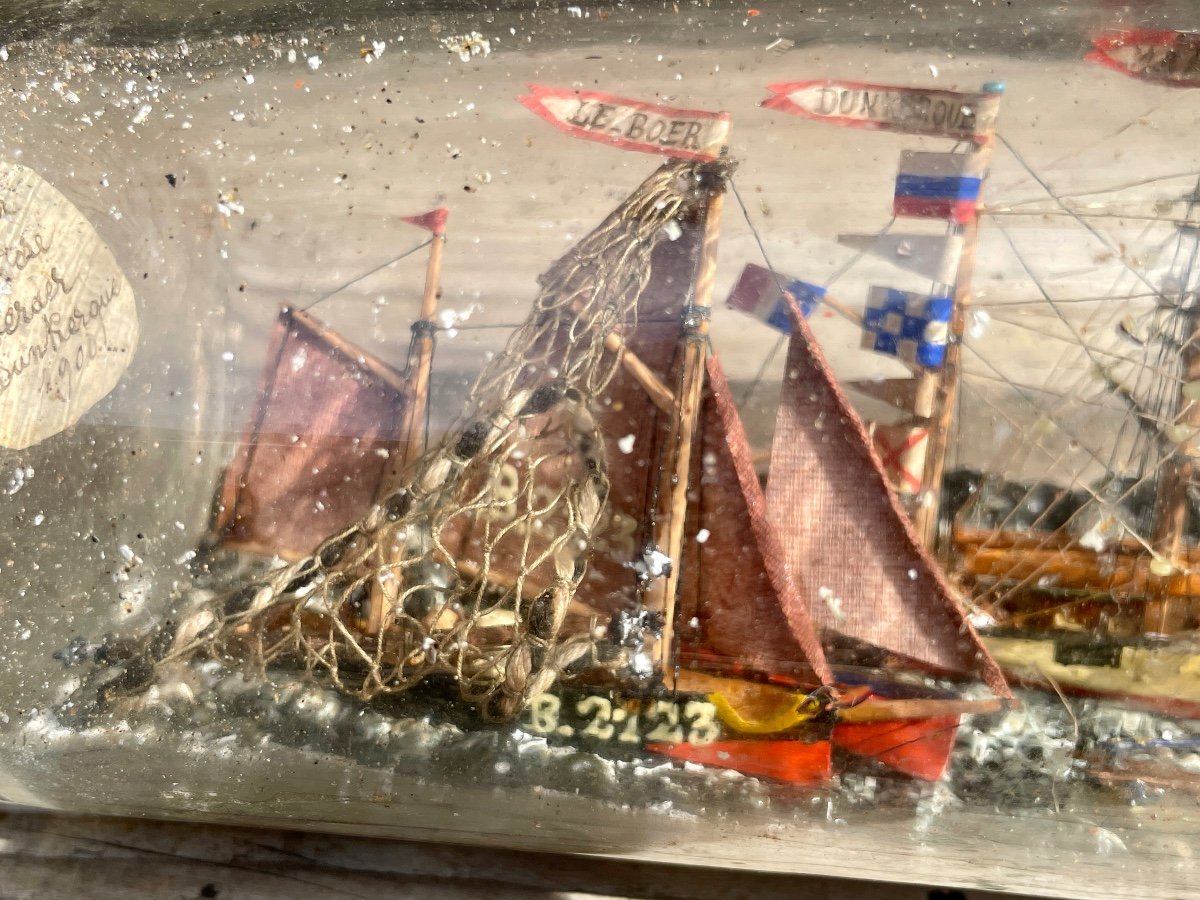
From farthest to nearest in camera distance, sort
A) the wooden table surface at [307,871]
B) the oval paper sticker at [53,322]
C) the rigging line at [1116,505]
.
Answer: the wooden table surface at [307,871]
the oval paper sticker at [53,322]
the rigging line at [1116,505]

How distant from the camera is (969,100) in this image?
1.48 feet

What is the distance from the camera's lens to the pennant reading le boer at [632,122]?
0.46m

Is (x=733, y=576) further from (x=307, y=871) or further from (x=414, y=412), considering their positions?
(x=307, y=871)

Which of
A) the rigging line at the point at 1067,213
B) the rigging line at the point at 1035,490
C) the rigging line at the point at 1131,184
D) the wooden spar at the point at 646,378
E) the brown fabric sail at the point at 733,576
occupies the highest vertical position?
the rigging line at the point at 1131,184

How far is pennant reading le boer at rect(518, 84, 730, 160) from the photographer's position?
458 mm

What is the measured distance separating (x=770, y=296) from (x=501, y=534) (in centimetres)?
16

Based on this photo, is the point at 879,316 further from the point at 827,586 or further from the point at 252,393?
the point at 252,393

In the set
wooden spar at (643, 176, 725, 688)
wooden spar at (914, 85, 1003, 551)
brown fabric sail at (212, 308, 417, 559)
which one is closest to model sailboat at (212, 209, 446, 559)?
brown fabric sail at (212, 308, 417, 559)

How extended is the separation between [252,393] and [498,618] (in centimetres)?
18

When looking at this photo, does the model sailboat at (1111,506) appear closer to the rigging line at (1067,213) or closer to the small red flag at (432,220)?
the rigging line at (1067,213)

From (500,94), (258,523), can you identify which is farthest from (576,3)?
(258,523)

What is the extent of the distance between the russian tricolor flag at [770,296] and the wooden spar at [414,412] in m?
0.14

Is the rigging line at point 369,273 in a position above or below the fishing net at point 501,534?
above

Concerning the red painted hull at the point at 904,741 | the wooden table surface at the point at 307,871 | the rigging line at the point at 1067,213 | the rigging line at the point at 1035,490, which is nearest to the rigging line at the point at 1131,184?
the rigging line at the point at 1067,213
